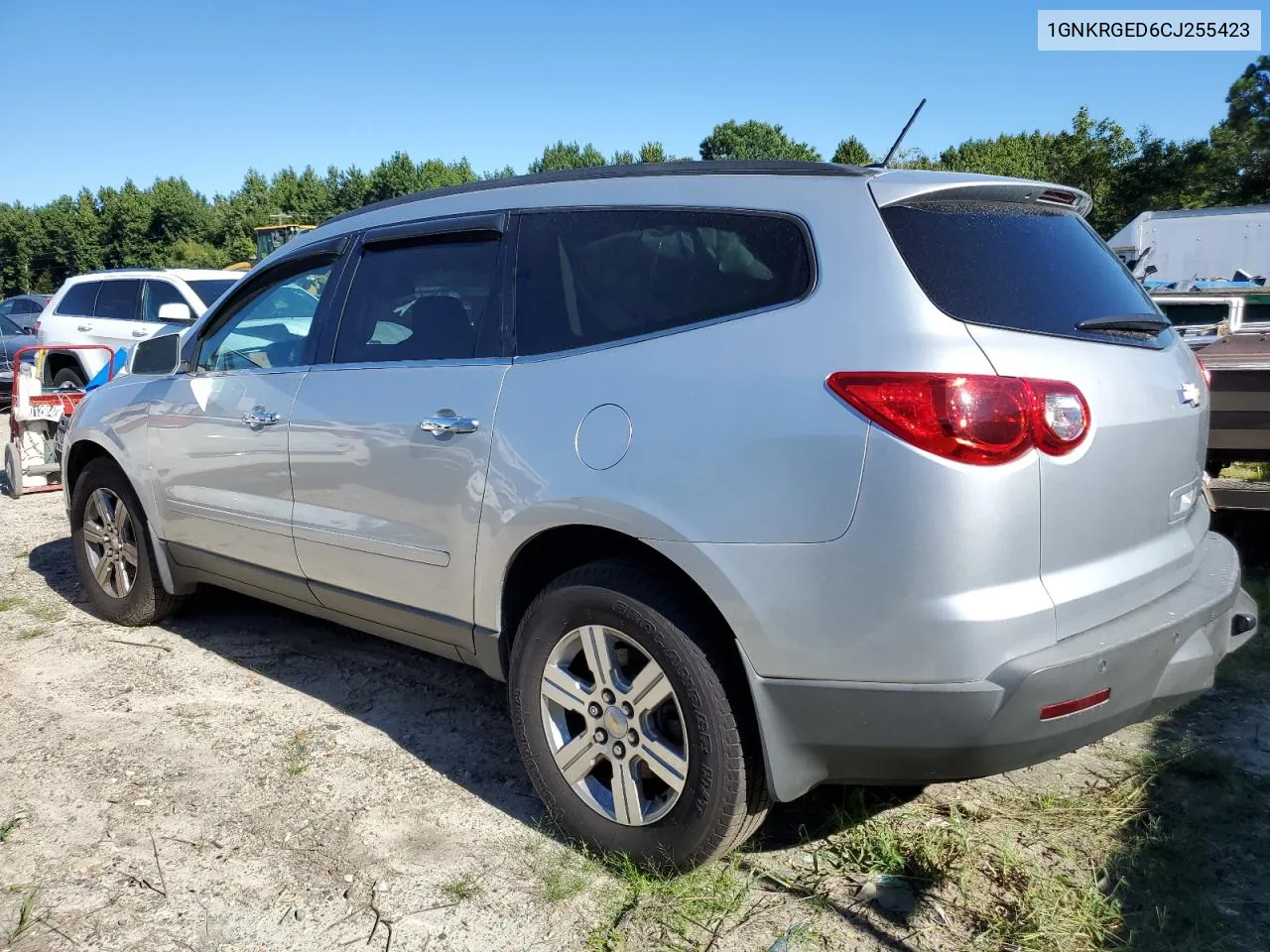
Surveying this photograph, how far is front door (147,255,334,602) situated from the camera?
3779 mm

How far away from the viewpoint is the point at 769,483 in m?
2.31

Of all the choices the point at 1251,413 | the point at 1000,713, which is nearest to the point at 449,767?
the point at 1000,713

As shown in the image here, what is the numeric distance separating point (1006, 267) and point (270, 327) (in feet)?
9.14

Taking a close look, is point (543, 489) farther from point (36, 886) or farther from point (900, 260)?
point (36, 886)

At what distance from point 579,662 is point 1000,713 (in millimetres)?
1165

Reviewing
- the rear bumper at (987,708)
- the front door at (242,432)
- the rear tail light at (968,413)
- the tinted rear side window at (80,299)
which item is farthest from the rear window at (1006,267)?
the tinted rear side window at (80,299)

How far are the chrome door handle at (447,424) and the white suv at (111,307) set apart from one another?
8619 millimetres

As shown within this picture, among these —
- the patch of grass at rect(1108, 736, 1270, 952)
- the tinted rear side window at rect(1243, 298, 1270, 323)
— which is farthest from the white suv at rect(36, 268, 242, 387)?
the tinted rear side window at rect(1243, 298, 1270, 323)

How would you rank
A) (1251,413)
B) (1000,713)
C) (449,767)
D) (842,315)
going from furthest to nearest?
(1251,413), (449,767), (842,315), (1000,713)

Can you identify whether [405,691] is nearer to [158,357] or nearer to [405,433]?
[405,433]

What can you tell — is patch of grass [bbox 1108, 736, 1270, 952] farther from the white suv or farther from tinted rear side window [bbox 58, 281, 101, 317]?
tinted rear side window [bbox 58, 281, 101, 317]

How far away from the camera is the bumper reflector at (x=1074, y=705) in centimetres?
223

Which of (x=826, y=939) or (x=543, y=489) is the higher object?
(x=543, y=489)

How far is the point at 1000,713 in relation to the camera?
2.19 metres
